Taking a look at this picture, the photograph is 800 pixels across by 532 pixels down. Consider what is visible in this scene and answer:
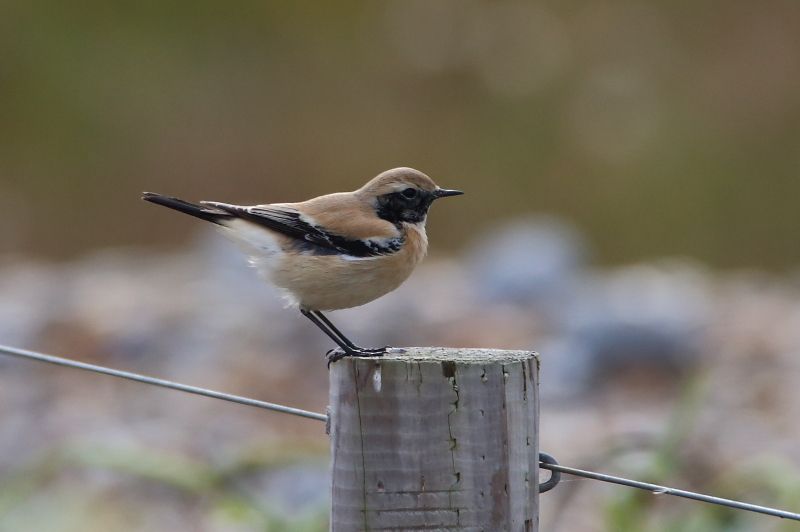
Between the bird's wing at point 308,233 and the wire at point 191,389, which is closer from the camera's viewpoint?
the wire at point 191,389

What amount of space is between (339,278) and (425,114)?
62.5ft

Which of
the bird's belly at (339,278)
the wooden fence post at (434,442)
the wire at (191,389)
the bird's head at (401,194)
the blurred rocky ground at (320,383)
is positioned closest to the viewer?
the wooden fence post at (434,442)

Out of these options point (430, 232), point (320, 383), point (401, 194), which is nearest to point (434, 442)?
point (401, 194)

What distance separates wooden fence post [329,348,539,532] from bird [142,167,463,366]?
1444mm

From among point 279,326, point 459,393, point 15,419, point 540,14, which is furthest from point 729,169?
point 459,393

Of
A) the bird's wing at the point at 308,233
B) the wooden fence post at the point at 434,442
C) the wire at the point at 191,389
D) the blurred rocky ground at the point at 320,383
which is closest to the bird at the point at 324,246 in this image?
the bird's wing at the point at 308,233

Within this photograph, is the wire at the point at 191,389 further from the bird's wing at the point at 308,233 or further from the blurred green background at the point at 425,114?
the blurred green background at the point at 425,114

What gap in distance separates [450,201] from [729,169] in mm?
4603

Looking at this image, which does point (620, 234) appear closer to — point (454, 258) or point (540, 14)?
point (454, 258)

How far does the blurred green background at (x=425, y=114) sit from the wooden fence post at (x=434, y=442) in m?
15.5

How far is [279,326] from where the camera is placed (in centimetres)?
1155

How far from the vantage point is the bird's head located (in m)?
5.43

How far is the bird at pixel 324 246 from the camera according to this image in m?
5.02

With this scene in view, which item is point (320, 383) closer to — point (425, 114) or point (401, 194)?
point (401, 194)
